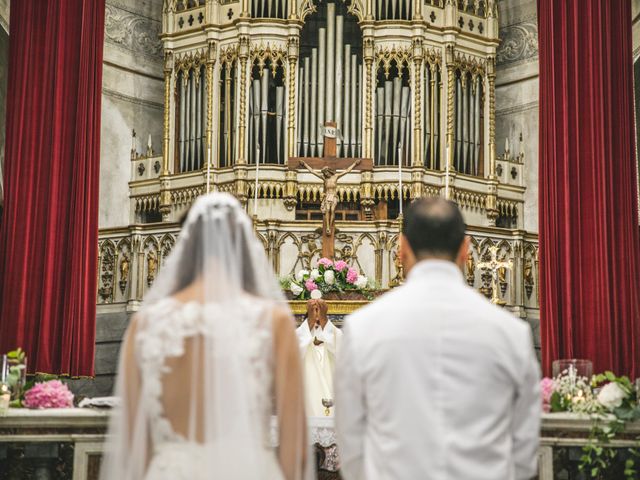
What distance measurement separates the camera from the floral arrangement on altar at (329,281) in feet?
35.4

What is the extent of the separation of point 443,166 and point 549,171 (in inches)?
258

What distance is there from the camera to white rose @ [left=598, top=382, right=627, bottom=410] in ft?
19.6

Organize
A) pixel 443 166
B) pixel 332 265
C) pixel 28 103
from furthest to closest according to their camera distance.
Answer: pixel 443 166 → pixel 332 265 → pixel 28 103

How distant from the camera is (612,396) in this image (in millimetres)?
5996

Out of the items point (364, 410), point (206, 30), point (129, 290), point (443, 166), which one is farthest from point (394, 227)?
point (364, 410)

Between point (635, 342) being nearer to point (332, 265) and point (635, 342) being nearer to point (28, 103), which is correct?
point (332, 265)

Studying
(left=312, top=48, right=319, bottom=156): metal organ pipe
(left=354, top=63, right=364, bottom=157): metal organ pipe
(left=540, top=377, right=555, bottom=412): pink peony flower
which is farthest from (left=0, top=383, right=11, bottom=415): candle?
(left=354, top=63, right=364, bottom=157): metal organ pipe

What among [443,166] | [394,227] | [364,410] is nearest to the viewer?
[364,410]

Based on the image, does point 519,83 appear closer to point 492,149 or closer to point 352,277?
point 492,149

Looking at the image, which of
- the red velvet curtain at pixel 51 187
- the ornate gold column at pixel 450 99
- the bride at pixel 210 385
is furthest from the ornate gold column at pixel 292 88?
the bride at pixel 210 385

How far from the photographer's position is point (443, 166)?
48.9 ft

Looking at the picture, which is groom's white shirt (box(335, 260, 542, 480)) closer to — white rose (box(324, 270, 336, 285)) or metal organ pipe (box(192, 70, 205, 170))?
white rose (box(324, 270, 336, 285))

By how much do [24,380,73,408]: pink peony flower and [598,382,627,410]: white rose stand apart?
133 inches

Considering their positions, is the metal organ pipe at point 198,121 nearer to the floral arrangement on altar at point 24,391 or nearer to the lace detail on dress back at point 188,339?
the floral arrangement on altar at point 24,391
